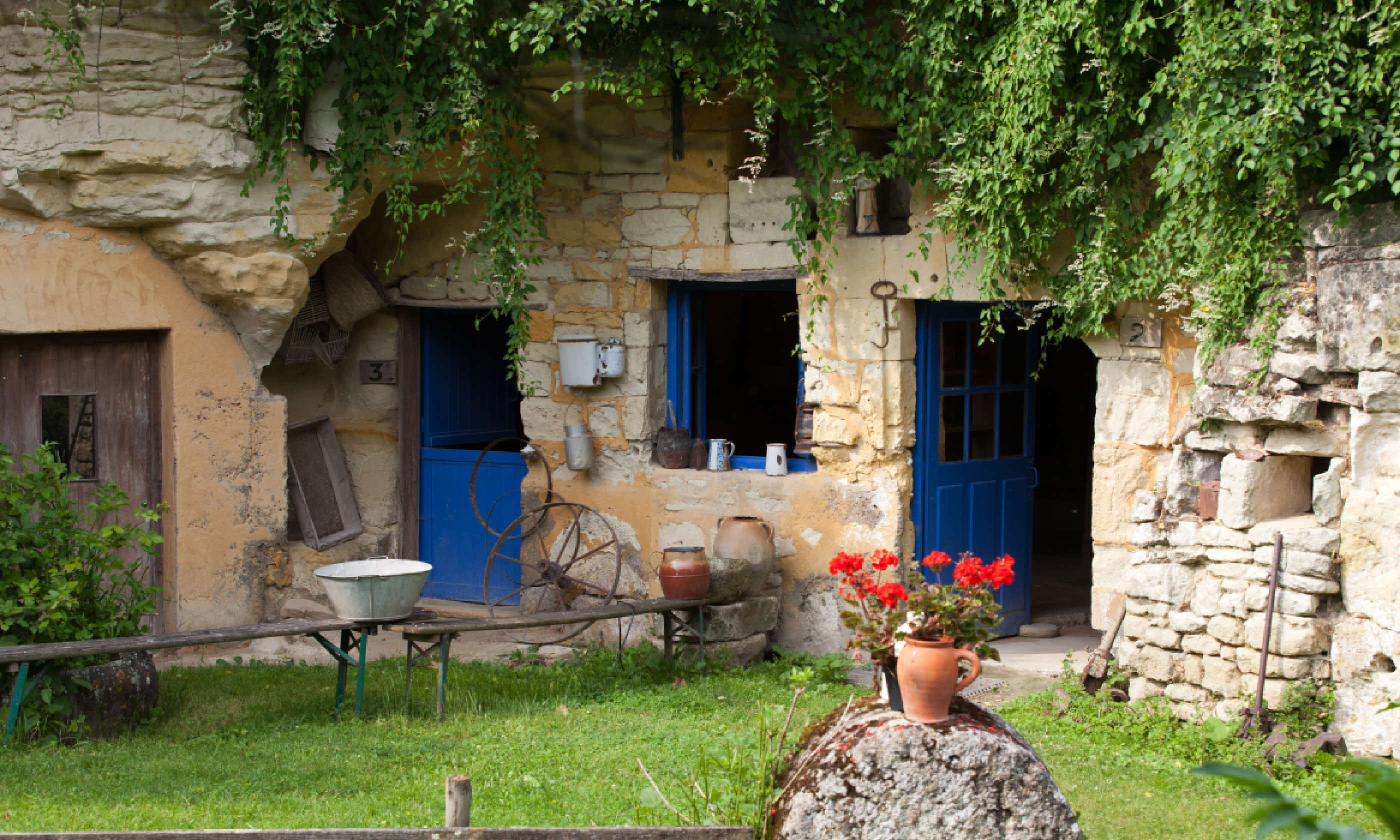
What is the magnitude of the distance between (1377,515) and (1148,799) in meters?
1.47

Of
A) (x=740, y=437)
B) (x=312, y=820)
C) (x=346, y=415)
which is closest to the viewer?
(x=312, y=820)

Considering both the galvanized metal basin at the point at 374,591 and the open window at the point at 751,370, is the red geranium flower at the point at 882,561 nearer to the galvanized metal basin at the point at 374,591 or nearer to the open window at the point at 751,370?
the galvanized metal basin at the point at 374,591

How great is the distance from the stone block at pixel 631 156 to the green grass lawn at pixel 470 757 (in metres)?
2.89

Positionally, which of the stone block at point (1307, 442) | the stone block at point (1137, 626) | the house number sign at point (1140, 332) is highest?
the house number sign at point (1140, 332)

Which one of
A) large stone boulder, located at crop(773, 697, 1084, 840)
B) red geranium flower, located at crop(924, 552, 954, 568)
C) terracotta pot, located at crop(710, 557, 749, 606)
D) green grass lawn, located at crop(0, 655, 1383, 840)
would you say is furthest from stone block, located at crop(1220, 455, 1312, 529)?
terracotta pot, located at crop(710, 557, 749, 606)

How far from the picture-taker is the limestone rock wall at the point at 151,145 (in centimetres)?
641

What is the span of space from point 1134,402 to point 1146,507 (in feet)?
2.03

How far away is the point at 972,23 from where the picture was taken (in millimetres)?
5906

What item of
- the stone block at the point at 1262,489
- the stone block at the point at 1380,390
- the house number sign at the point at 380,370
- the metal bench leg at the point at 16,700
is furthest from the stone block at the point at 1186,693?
the house number sign at the point at 380,370

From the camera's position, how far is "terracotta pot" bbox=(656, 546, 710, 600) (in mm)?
6465

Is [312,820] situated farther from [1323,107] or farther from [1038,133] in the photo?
[1323,107]

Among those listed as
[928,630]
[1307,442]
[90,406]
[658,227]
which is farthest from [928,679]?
[90,406]

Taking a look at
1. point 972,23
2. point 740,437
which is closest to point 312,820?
point 972,23

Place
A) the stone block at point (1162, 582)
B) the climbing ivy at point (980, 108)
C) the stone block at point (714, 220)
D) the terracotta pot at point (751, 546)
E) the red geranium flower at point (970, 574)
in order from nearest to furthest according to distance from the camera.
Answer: the red geranium flower at point (970, 574), the climbing ivy at point (980, 108), the stone block at point (1162, 582), the terracotta pot at point (751, 546), the stone block at point (714, 220)
